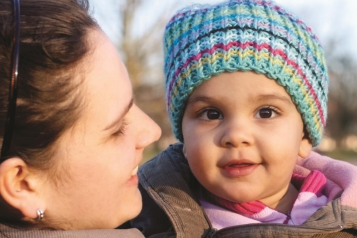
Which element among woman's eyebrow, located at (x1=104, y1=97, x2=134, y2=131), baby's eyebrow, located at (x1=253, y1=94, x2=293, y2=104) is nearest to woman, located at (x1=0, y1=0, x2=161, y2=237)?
woman's eyebrow, located at (x1=104, y1=97, x2=134, y2=131)

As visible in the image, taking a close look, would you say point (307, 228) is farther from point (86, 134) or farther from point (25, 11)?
point (25, 11)

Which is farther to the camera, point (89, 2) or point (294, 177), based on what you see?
point (294, 177)

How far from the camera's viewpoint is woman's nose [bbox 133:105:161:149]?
7.29ft

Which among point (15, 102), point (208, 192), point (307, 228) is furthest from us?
point (208, 192)

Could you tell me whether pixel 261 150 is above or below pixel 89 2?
below

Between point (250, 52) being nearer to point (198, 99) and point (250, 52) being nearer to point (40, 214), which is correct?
point (198, 99)

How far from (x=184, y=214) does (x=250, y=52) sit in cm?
79

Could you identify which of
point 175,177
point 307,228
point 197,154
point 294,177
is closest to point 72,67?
point 197,154

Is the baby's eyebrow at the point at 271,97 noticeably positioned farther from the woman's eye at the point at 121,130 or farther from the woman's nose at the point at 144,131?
the woman's eye at the point at 121,130

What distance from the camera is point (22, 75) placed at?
1.77m

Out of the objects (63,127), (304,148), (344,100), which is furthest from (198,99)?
(344,100)

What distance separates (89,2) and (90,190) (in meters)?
0.86

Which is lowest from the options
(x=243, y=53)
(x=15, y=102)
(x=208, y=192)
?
(x=208, y=192)

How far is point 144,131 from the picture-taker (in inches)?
88.4
